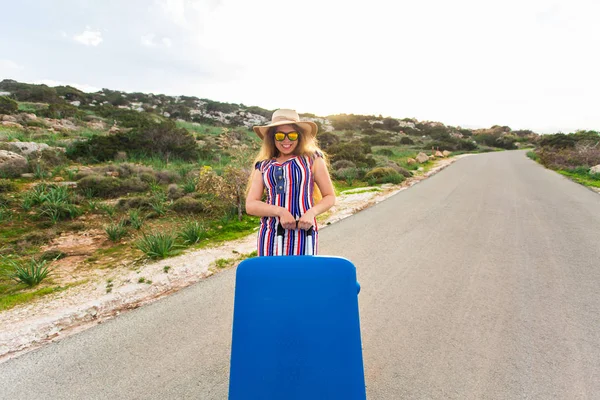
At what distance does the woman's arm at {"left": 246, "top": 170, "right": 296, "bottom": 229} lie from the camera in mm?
1930

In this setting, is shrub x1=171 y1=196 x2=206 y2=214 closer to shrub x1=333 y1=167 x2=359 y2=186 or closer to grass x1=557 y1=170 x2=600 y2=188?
shrub x1=333 y1=167 x2=359 y2=186

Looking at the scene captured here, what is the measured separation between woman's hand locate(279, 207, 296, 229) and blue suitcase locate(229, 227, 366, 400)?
2.13 ft

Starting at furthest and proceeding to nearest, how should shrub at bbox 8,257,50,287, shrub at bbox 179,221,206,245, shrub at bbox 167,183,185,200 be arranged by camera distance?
shrub at bbox 167,183,185,200, shrub at bbox 179,221,206,245, shrub at bbox 8,257,50,287

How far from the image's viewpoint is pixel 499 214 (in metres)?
6.76

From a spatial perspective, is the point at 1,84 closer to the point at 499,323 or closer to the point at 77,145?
the point at 77,145

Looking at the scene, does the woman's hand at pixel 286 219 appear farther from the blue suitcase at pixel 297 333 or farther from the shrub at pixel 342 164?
the shrub at pixel 342 164

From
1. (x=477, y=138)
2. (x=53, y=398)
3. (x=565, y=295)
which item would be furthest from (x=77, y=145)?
(x=477, y=138)

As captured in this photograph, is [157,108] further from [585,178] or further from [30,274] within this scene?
[585,178]

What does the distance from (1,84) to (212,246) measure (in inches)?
1709

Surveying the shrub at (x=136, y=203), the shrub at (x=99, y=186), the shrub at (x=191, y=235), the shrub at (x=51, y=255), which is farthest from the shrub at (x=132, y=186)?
the shrub at (x=191, y=235)

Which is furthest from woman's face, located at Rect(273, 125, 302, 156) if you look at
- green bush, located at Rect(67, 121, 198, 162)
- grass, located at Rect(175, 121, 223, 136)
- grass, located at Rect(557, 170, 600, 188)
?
grass, located at Rect(175, 121, 223, 136)

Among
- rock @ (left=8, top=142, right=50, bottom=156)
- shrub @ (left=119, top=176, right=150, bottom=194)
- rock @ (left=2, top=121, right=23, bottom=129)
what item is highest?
rock @ (left=2, top=121, right=23, bottom=129)

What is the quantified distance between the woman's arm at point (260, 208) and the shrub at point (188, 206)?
4756 millimetres

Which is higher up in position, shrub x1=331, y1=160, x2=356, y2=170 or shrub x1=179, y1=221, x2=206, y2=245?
shrub x1=331, y1=160, x2=356, y2=170
